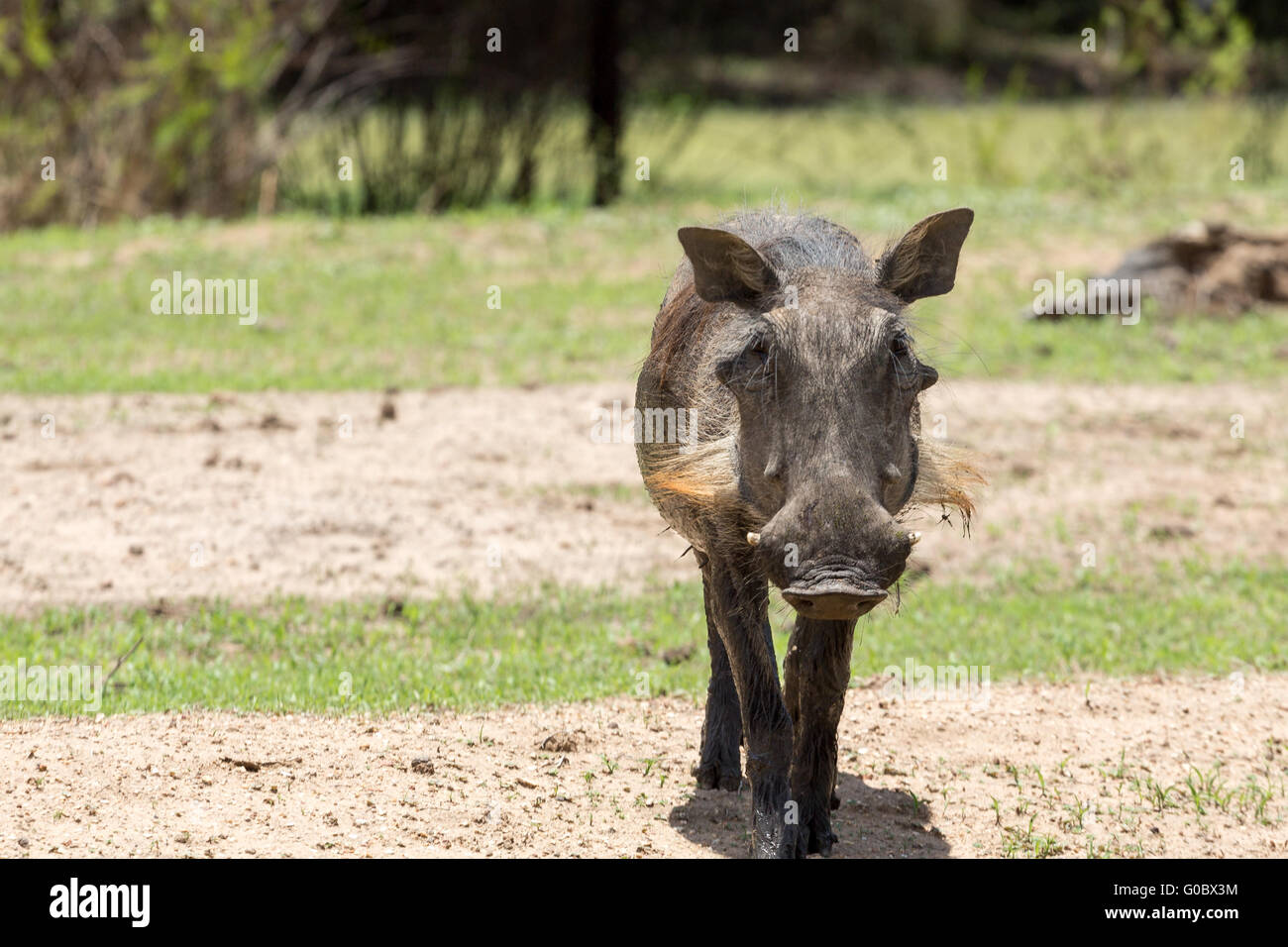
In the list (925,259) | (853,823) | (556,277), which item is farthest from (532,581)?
(556,277)

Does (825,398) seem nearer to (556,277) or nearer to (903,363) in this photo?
(903,363)

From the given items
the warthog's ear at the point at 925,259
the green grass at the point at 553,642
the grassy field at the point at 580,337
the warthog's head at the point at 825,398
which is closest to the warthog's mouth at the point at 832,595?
the warthog's head at the point at 825,398

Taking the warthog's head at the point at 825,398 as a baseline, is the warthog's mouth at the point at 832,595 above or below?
below

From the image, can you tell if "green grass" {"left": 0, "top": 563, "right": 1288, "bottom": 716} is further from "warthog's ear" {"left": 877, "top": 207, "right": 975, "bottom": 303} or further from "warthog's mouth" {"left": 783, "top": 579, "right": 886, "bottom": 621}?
"warthog's mouth" {"left": 783, "top": 579, "right": 886, "bottom": 621}

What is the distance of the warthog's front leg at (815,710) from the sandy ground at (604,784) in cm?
19

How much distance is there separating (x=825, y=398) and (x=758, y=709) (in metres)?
1.05

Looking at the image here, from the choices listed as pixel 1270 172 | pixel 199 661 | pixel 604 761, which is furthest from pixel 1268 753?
pixel 1270 172

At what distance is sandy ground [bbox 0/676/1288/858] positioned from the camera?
15.2 feet

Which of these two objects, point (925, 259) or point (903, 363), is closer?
point (903, 363)

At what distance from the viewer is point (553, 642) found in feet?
22.6

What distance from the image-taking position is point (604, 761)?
5414 mm

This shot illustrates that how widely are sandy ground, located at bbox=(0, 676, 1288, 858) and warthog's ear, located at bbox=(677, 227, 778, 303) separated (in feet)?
5.20

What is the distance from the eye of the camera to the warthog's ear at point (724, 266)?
420cm

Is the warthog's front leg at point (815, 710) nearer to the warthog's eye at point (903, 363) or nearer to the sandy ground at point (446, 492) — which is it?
the warthog's eye at point (903, 363)
